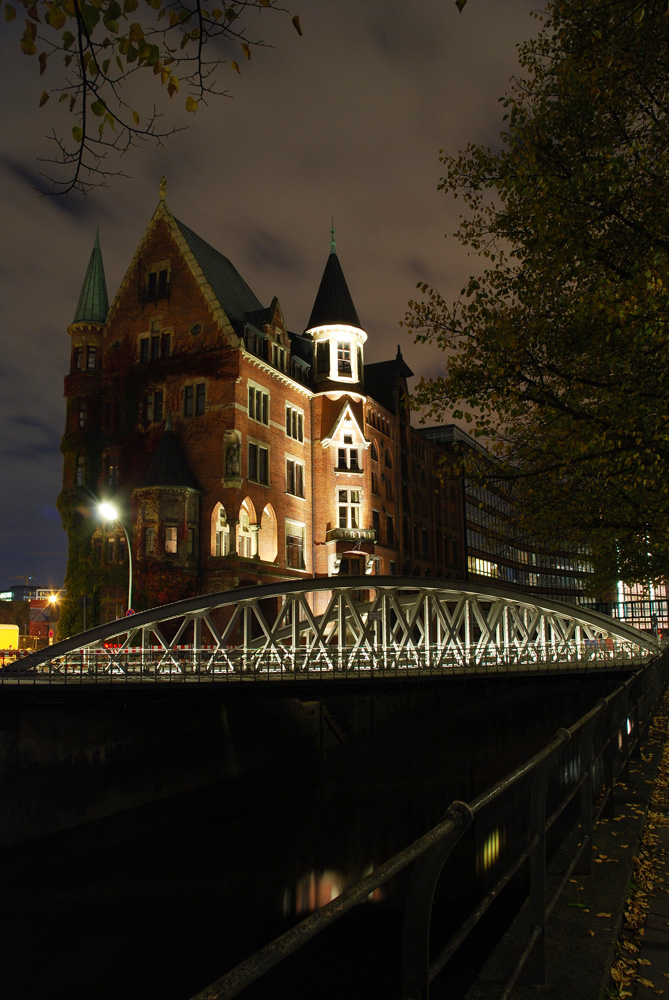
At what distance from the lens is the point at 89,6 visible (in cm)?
505

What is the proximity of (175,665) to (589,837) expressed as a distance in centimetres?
2263

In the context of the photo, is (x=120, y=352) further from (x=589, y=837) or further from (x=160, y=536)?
(x=589, y=837)

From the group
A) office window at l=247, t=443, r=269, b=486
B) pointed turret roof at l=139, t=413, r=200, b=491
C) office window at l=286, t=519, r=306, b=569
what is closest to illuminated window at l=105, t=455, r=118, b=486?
pointed turret roof at l=139, t=413, r=200, b=491

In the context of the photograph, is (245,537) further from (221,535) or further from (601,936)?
(601,936)

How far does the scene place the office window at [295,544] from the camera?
46.8 meters

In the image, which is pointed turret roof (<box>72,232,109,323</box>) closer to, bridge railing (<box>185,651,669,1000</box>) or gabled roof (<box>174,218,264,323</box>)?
gabled roof (<box>174,218,264,323</box>)

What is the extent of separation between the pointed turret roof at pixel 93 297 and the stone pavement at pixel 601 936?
46.4 m

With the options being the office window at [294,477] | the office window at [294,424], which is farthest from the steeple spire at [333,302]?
the office window at [294,477]

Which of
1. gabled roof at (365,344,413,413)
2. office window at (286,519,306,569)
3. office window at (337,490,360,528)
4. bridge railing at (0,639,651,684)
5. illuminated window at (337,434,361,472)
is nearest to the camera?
bridge railing at (0,639,651,684)

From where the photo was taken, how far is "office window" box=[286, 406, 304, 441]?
48.8 meters

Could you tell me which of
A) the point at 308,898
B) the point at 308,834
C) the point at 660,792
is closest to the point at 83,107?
the point at 660,792

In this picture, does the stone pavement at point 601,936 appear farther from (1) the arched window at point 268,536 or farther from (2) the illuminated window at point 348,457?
(2) the illuminated window at point 348,457

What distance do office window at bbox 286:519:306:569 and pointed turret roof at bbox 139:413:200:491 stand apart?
7.26 m

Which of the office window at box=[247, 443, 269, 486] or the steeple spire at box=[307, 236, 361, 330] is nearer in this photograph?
the office window at box=[247, 443, 269, 486]
